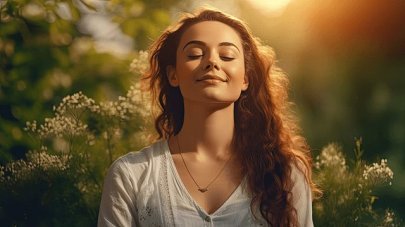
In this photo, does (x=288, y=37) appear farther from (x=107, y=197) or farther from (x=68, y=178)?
(x=107, y=197)

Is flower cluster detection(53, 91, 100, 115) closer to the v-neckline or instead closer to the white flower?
the white flower

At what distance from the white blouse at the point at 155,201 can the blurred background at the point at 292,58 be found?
3.15ft

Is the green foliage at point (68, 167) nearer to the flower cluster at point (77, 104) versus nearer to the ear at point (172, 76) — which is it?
the flower cluster at point (77, 104)

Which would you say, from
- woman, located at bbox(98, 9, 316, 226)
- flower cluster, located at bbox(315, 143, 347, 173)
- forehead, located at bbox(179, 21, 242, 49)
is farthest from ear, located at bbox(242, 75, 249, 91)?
flower cluster, located at bbox(315, 143, 347, 173)

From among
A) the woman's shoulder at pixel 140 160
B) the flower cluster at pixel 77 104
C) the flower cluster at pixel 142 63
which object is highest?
the flower cluster at pixel 142 63

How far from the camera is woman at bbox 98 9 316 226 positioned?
92.9 inches

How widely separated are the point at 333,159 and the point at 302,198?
58cm

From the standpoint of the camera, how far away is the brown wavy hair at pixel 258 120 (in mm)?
2430

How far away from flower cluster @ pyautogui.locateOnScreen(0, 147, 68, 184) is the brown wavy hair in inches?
20.8

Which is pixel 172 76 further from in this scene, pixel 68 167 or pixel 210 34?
pixel 68 167

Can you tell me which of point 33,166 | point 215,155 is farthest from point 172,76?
point 33,166

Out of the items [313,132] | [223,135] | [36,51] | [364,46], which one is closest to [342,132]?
[313,132]

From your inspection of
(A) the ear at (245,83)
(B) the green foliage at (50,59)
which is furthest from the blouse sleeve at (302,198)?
(B) the green foliage at (50,59)

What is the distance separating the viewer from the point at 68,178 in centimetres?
302
